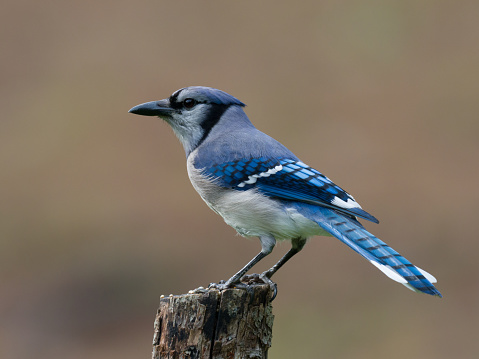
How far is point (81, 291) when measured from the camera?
689cm

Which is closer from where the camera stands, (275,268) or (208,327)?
(208,327)

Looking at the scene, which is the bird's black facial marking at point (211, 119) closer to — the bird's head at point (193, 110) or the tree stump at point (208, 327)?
the bird's head at point (193, 110)

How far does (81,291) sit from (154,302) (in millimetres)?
771

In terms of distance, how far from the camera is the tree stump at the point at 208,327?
2650 mm

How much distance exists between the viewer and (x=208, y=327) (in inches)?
105

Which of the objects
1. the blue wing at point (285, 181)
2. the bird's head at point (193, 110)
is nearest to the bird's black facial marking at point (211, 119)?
the bird's head at point (193, 110)

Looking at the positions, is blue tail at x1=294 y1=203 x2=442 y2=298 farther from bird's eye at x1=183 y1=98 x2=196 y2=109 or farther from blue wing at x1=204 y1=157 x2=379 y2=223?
bird's eye at x1=183 y1=98 x2=196 y2=109

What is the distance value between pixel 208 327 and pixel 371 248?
0.76 metres

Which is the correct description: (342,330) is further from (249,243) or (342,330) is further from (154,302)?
(154,302)

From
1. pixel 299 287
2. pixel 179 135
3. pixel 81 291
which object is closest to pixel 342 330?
pixel 299 287

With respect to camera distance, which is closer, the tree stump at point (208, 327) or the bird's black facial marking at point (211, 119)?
the tree stump at point (208, 327)

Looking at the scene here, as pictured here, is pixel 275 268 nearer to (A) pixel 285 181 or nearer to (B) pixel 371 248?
(A) pixel 285 181

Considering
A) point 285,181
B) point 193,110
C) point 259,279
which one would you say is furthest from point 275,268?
point 193,110

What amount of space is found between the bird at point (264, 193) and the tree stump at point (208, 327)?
0.30 metres
